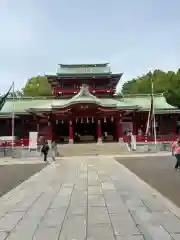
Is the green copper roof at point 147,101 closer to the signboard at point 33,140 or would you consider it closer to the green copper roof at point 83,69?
the green copper roof at point 83,69

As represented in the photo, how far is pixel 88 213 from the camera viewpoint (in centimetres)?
705

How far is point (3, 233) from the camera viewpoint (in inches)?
220

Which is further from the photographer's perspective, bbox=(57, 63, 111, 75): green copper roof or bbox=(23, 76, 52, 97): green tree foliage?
bbox=(23, 76, 52, 97): green tree foliage

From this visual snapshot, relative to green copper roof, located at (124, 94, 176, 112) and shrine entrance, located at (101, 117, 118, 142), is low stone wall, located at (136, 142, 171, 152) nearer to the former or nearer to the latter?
shrine entrance, located at (101, 117, 118, 142)

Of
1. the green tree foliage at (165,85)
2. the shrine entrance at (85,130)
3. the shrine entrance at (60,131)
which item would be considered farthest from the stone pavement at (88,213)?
the green tree foliage at (165,85)

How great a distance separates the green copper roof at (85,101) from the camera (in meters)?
38.3

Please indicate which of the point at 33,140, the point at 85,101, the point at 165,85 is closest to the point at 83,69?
the point at 85,101

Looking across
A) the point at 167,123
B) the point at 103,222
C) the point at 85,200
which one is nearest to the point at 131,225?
the point at 103,222

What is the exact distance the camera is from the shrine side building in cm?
3850

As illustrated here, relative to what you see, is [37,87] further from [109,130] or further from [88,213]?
[88,213]

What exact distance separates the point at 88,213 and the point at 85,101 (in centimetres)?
3057

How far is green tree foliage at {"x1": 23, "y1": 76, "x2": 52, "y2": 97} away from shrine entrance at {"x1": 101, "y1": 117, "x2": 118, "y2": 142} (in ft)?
92.2

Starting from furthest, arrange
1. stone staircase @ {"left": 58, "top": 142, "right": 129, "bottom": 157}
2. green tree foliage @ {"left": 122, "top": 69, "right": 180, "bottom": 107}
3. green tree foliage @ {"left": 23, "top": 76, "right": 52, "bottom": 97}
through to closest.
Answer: green tree foliage @ {"left": 23, "top": 76, "right": 52, "bottom": 97} → green tree foliage @ {"left": 122, "top": 69, "right": 180, "bottom": 107} → stone staircase @ {"left": 58, "top": 142, "right": 129, "bottom": 157}

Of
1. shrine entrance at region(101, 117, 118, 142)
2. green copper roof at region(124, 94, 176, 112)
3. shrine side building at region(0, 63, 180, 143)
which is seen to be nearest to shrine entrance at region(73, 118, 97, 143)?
shrine side building at region(0, 63, 180, 143)
